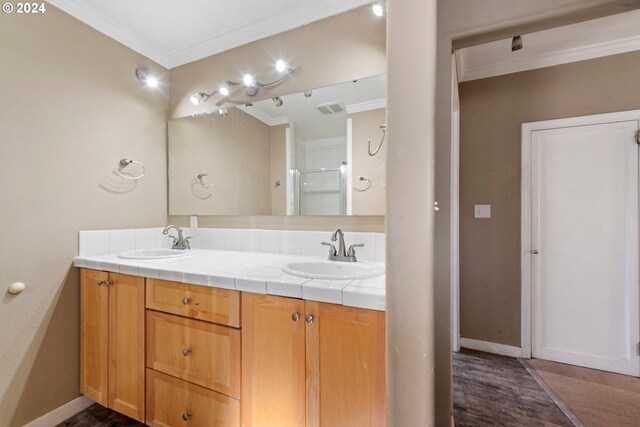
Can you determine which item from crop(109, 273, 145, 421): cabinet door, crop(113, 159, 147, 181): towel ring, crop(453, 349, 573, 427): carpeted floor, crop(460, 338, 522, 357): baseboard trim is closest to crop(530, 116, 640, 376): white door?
crop(460, 338, 522, 357): baseboard trim

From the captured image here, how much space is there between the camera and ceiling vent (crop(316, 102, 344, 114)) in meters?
1.60

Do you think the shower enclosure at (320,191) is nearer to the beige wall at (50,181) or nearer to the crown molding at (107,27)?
the beige wall at (50,181)

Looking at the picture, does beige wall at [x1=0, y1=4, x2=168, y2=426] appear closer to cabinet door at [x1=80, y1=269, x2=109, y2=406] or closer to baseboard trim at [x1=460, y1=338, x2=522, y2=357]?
cabinet door at [x1=80, y1=269, x2=109, y2=406]

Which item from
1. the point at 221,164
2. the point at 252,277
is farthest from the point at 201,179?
the point at 252,277

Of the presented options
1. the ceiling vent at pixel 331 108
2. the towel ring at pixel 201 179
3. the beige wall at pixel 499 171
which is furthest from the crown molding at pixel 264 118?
the beige wall at pixel 499 171

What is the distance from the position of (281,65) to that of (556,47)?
2.16 m

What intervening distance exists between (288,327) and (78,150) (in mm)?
1711

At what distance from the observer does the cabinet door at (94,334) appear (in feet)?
4.79

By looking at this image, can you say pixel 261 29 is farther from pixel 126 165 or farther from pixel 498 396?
pixel 498 396

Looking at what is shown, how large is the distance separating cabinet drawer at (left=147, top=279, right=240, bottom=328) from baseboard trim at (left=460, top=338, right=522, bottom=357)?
223 cm

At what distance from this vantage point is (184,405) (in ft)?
4.00

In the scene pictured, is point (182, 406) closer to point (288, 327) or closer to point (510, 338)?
point (288, 327)

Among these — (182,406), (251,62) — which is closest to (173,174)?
(251,62)

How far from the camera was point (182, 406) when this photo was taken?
122 centimetres
